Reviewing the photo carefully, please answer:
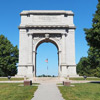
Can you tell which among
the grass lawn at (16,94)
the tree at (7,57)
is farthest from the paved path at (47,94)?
the tree at (7,57)

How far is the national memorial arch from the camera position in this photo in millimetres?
45612

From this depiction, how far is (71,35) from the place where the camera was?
1834 inches

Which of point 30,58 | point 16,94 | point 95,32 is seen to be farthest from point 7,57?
point 16,94

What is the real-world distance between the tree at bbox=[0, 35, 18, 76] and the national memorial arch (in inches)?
371

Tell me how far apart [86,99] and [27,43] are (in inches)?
1370

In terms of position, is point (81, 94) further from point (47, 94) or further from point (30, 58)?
point (30, 58)

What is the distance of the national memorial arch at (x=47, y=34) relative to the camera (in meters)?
45.6

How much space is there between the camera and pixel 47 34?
46125 millimetres

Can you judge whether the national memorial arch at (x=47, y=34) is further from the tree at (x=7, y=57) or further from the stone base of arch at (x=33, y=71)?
the tree at (x=7, y=57)

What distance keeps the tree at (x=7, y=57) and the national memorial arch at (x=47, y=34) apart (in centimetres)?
942

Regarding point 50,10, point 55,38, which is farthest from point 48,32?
point 50,10

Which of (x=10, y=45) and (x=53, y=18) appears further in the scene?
(x=10, y=45)

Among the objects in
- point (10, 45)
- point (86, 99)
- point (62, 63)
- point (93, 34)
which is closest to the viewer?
point (86, 99)

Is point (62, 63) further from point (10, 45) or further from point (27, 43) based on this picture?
point (10, 45)
